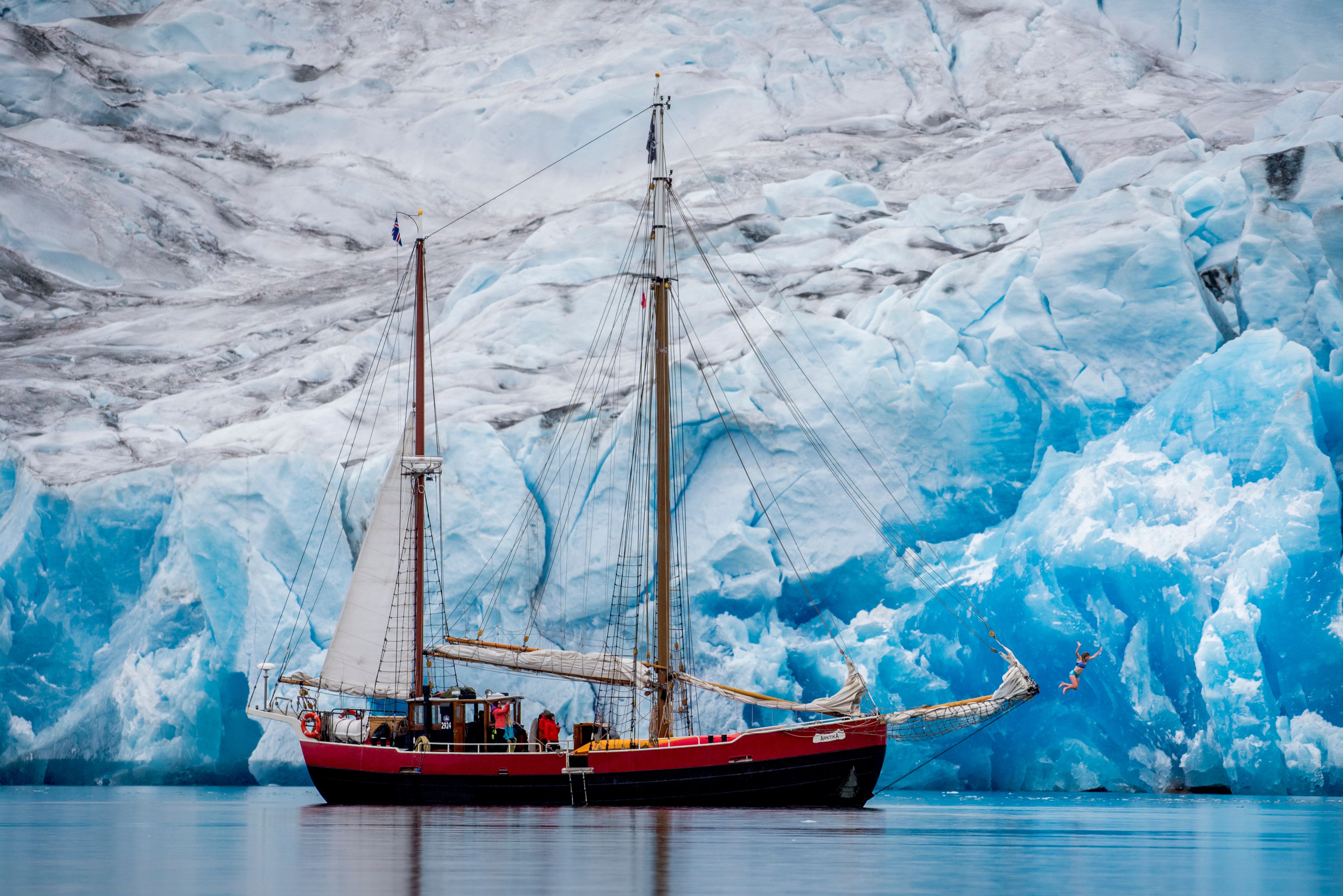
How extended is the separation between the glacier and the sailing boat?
572 millimetres

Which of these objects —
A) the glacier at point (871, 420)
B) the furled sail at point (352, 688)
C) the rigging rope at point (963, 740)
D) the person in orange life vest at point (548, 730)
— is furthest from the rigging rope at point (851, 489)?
the furled sail at point (352, 688)

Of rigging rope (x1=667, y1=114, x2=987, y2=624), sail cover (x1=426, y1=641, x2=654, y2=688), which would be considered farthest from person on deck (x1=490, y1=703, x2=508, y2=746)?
rigging rope (x1=667, y1=114, x2=987, y2=624)

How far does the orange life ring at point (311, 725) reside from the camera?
1065 inches

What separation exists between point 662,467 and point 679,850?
10379 millimetres

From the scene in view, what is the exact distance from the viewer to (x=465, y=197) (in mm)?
52250

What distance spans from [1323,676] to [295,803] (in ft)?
63.1

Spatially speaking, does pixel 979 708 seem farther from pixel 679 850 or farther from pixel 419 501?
pixel 419 501

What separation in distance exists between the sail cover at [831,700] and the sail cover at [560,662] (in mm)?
1525

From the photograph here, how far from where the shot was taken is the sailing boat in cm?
2447

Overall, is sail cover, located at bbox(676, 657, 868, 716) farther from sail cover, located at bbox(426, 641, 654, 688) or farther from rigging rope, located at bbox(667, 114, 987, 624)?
rigging rope, located at bbox(667, 114, 987, 624)

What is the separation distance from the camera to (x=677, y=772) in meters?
24.3

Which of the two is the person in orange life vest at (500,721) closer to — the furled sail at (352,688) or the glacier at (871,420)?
the furled sail at (352,688)

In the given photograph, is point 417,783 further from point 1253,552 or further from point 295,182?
point 295,182

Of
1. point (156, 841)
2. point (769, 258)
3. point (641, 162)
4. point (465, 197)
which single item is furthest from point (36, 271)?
point (156, 841)
